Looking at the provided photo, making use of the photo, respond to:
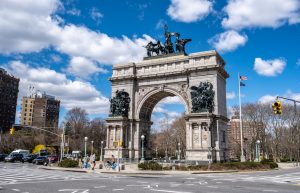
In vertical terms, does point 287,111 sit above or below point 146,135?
above

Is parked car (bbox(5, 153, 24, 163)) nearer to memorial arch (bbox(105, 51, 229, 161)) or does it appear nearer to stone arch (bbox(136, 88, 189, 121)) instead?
memorial arch (bbox(105, 51, 229, 161))

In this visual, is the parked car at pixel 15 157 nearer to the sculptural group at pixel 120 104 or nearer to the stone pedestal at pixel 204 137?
the sculptural group at pixel 120 104

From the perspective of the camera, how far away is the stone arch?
4447 centimetres

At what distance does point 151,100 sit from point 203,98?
1079 centimetres

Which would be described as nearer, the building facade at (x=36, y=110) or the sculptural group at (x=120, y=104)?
the sculptural group at (x=120, y=104)

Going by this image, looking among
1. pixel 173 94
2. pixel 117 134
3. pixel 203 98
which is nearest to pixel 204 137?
pixel 203 98

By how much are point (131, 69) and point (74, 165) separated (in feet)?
60.8

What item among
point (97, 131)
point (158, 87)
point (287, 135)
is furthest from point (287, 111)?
point (97, 131)

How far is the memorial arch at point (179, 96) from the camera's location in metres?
39.3

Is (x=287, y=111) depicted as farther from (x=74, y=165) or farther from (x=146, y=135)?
(x=74, y=165)

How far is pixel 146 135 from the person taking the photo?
48.4m

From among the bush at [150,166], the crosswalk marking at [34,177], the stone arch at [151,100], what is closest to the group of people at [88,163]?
the bush at [150,166]

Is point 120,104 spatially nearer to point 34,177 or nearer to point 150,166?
point 150,166

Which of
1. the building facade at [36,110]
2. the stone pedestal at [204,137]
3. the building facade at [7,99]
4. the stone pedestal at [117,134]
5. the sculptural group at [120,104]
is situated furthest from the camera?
the building facade at [36,110]
